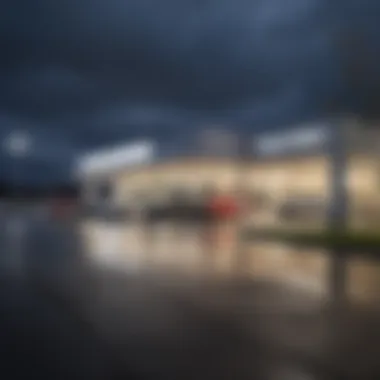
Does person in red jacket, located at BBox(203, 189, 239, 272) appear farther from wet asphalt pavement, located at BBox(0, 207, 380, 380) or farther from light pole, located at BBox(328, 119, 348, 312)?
wet asphalt pavement, located at BBox(0, 207, 380, 380)

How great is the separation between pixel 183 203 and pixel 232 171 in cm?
581

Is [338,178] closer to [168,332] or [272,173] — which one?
[272,173]

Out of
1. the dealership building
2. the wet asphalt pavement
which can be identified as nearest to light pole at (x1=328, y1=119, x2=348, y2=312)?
the dealership building

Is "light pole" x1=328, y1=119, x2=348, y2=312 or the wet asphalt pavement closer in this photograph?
the wet asphalt pavement

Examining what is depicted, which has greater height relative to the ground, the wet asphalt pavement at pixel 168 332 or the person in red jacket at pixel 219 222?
the person in red jacket at pixel 219 222

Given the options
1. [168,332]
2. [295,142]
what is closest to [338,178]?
[295,142]

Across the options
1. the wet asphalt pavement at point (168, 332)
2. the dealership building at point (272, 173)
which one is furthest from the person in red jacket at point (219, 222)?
the wet asphalt pavement at point (168, 332)

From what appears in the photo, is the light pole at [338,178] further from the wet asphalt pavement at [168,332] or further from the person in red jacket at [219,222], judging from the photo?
the wet asphalt pavement at [168,332]

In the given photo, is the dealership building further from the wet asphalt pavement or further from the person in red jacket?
the wet asphalt pavement

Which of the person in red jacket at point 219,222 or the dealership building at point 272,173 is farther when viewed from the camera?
the person in red jacket at point 219,222

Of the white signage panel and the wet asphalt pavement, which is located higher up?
the white signage panel

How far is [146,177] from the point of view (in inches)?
612

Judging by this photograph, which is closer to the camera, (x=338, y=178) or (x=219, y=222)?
(x=338, y=178)

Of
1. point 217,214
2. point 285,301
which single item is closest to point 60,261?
point 285,301
